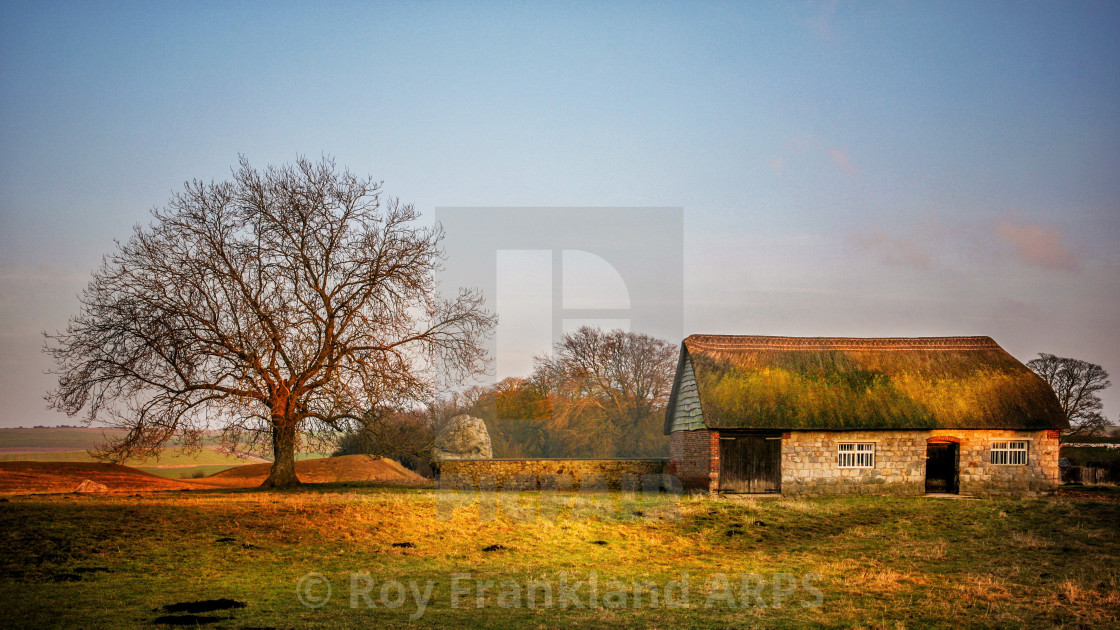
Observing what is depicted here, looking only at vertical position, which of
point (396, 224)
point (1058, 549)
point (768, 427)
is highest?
point (396, 224)

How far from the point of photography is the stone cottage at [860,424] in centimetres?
2583

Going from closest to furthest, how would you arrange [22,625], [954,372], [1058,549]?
[22,625] < [1058,549] < [954,372]

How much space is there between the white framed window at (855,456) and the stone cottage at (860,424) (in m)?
0.04

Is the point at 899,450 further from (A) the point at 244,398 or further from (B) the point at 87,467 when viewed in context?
(B) the point at 87,467

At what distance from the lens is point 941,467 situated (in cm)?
2861

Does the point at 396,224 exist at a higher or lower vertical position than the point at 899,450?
higher

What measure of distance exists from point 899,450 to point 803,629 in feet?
59.5

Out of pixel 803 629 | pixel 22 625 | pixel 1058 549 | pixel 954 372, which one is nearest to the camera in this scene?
pixel 22 625

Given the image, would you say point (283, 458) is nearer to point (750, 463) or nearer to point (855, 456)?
point (750, 463)

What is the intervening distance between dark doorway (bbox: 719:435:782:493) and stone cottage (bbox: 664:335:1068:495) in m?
0.03

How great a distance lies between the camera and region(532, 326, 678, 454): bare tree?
42250 millimetres

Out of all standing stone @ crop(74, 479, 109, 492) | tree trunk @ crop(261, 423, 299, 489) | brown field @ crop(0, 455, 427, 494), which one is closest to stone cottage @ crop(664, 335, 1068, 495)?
brown field @ crop(0, 455, 427, 494)

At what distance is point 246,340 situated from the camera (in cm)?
1981

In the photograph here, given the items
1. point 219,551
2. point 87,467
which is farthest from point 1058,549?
point 87,467
